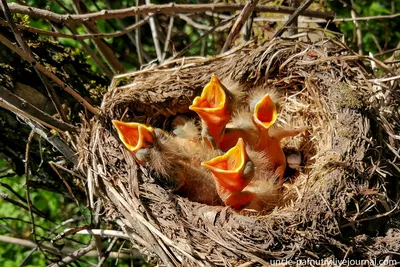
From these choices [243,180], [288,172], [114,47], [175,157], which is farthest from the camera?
[114,47]

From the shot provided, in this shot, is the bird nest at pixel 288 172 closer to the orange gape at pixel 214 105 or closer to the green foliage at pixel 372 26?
the orange gape at pixel 214 105

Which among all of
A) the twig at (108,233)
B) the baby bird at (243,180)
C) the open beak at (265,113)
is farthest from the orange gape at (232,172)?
the twig at (108,233)

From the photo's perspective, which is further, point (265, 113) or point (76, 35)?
point (76, 35)

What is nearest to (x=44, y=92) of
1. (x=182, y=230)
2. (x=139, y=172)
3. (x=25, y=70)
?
(x=25, y=70)

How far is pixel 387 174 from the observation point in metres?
2.02

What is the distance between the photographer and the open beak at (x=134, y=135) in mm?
2055

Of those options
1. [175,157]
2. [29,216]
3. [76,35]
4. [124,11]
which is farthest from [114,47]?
[175,157]

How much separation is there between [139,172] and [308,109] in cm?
75

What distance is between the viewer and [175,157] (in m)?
2.22

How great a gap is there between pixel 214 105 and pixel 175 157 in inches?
9.8

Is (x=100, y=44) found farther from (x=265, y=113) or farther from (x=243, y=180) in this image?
(x=243, y=180)

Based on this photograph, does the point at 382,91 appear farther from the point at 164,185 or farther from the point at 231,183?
the point at 164,185

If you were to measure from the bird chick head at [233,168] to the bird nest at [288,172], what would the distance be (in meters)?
0.09

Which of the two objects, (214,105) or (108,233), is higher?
(214,105)
